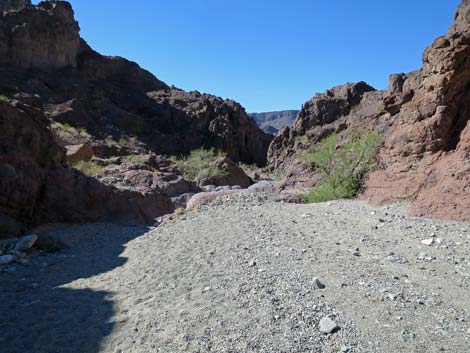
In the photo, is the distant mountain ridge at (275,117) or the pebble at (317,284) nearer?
the pebble at (317,284)

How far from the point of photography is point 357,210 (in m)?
7.18

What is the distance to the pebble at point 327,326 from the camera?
9.58ft

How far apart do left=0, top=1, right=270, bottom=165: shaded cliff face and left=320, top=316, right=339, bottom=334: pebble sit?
27019 millimetres

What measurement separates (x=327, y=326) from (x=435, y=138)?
6.10m

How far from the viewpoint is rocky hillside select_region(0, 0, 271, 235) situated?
27.0 ft

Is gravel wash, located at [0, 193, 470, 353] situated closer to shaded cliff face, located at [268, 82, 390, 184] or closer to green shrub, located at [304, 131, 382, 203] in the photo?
green shrub, located at [304, 131, 382, 203]

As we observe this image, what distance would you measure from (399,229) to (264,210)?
252cm

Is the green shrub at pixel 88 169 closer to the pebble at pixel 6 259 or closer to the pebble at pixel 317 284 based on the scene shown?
the pebble at pixel 6 259

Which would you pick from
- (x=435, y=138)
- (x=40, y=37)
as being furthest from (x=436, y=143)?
(x=40, y=37)

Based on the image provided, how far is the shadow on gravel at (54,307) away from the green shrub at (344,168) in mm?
5305

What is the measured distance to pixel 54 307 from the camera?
4.00 metres

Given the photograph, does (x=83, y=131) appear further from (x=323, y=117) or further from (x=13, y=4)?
(x=13, y=4)

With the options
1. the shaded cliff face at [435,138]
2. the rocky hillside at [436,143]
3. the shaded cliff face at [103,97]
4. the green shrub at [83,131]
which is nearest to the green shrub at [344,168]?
the rocky hillside at [436,143]

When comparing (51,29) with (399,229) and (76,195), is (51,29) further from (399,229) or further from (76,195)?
(399,229)
